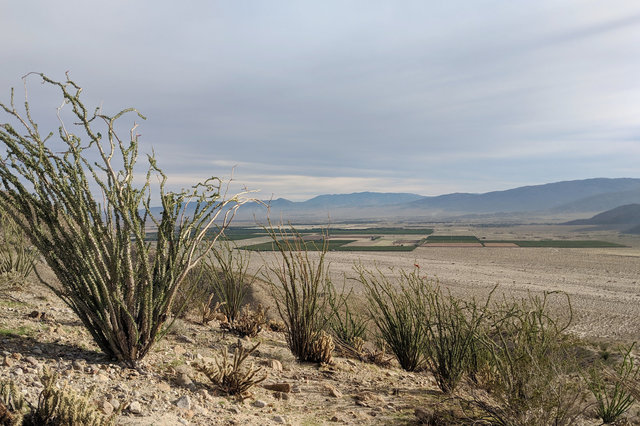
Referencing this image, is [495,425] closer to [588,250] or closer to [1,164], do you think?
[1,164]

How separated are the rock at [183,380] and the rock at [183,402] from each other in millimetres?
315

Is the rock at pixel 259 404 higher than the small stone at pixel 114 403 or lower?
lower

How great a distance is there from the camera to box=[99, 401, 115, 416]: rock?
338 centimetres

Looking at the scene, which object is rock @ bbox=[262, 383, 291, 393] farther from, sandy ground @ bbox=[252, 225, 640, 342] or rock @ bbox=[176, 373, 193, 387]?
sandy ground @ bbox=[252, 225, 640, 342]

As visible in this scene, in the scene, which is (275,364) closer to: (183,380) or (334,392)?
(334,392)

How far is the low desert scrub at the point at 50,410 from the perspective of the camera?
2.96 meters

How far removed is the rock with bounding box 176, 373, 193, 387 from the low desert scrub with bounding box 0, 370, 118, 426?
3.58 feet

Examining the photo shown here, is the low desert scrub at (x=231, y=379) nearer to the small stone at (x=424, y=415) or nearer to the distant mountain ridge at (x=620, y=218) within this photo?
the small stone at (x=424, y=415)

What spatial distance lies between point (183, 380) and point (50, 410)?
1.36m

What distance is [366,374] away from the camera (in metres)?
5.82

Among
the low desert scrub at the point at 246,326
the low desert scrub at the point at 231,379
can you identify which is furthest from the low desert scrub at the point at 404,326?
the low desert scrub at the point at 231,379

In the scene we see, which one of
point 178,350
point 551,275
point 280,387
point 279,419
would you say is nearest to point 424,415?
point 279,419

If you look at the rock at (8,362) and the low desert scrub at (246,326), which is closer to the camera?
the rock at (8,362)

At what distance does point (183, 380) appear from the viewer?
14.0 feet
